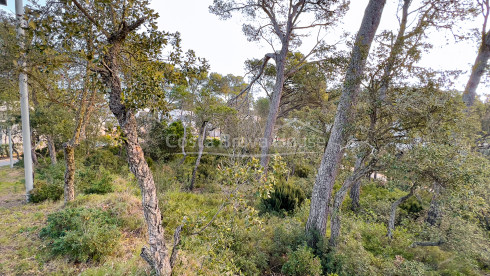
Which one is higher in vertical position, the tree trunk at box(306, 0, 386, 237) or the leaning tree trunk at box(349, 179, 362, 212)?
the tree trunk at box(306, 0, 386, 237)

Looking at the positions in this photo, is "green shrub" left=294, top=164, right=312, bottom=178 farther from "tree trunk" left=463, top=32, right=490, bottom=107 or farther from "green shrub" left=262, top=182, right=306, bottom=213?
"tree trunk" left=463, top=32, right=490, bottom=107

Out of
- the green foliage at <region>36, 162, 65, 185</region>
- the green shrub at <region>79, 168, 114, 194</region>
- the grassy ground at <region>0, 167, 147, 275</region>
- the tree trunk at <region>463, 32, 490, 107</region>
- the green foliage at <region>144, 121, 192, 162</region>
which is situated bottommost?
the grassy ground at <region>0, 167, 147, 275</region>

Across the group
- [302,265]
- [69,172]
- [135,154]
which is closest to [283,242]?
[302,265]

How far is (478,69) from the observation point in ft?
16.6

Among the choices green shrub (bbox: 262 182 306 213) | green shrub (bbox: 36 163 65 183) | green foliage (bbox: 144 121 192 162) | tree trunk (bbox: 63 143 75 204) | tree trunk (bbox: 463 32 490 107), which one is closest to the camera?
tree trunk (bbox: 63 143 75 204)

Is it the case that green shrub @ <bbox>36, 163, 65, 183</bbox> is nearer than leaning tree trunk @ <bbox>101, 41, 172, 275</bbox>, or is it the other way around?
leaning tree trunk @ <bbox>101, 41, 172, 275</bbox>

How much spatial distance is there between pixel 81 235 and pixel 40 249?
0.54m

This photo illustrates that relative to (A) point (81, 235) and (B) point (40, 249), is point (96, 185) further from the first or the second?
(A) point (81, 235)

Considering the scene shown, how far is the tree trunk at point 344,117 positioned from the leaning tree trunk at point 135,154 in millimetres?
2921

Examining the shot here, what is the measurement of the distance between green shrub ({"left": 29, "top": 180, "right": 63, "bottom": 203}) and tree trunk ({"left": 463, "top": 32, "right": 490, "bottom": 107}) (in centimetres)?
1043

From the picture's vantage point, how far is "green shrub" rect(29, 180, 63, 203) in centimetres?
495

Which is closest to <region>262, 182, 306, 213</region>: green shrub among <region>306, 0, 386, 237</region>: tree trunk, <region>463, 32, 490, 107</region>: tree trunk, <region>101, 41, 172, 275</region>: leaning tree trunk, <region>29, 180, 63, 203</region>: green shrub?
<region>306, 0, 386, 237</region>: tree trunk

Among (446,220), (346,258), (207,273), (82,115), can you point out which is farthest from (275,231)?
(82,115)

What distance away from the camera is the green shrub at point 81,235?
2959 mm
